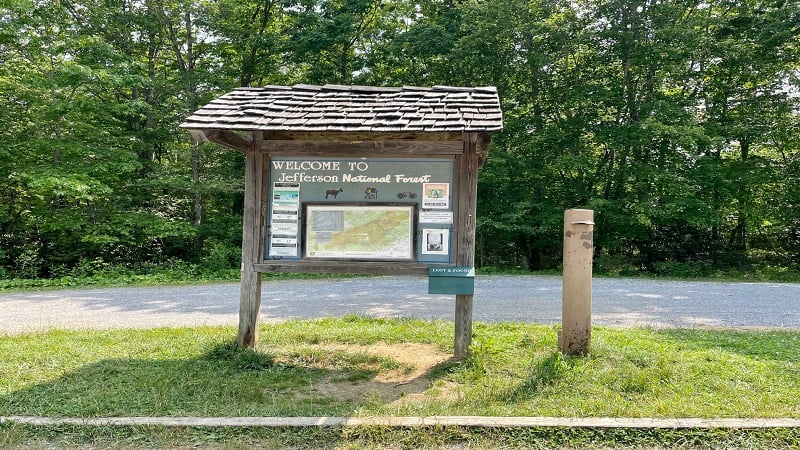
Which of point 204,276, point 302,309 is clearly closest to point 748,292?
point 302,309

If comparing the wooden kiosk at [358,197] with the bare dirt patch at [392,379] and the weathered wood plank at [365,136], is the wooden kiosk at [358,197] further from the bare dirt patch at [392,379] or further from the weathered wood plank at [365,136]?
the bare dirt patch at [392,379]

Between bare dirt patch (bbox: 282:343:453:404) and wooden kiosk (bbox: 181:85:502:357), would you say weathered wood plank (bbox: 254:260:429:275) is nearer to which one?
wooden kiosk (bbox: 181:85:502:357)

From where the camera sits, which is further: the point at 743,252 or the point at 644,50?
the point at 743,252

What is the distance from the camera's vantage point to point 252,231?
5035 millimetres

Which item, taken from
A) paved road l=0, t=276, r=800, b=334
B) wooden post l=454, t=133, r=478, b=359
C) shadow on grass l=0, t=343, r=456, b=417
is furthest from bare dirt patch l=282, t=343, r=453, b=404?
paved road l=0, t=276, r=800, b=334

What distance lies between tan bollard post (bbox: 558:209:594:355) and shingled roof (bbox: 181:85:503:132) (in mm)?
1304

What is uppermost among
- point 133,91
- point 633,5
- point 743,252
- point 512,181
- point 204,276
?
point 633,5

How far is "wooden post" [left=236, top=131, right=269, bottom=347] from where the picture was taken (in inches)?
198

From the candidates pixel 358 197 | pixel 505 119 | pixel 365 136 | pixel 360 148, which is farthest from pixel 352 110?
pixel 505 119

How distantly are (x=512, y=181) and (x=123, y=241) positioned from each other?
12726mm

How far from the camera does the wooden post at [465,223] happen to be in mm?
4902

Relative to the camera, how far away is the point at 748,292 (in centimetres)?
1032

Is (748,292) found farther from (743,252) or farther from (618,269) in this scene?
(743,252)

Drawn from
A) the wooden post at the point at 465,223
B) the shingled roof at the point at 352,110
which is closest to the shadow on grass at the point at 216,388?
the wooden post at the point at 465,223
